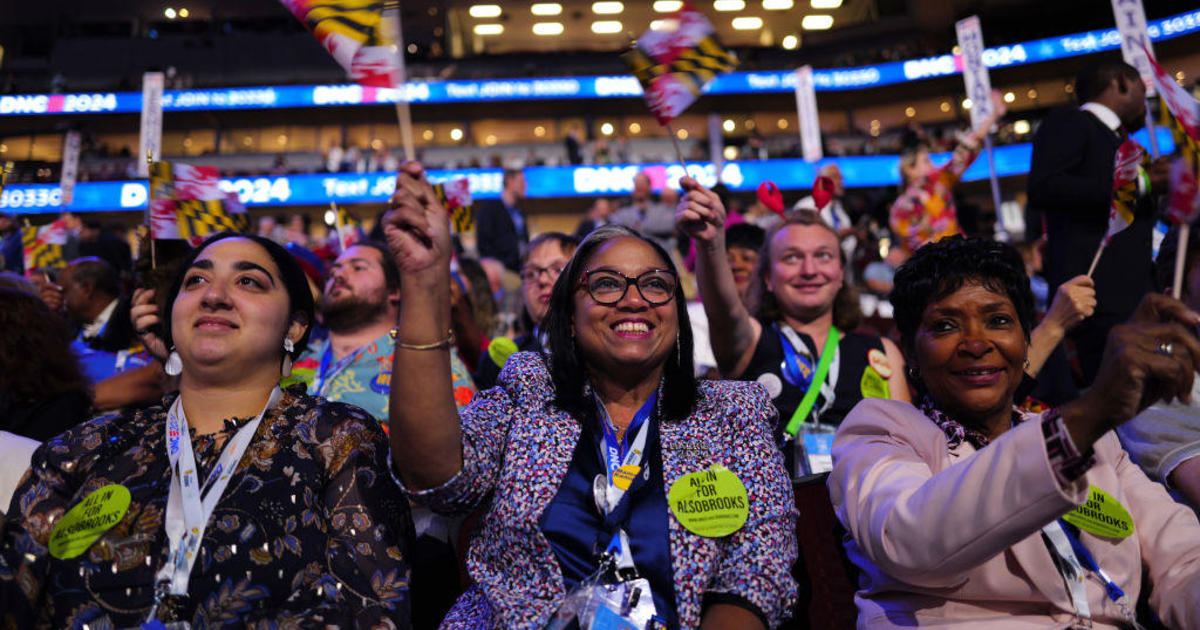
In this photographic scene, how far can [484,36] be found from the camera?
93.5 feet

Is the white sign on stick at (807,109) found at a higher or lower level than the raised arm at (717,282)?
higher

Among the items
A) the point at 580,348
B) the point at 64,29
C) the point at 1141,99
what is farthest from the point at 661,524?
the point at 64,29

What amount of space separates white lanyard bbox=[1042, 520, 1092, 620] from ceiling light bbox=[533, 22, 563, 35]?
90.2ft

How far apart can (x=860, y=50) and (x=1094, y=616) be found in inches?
1088

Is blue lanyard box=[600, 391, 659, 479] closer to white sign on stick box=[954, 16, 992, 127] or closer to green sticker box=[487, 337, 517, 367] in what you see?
green sticker box=[487, 337, 517, 367]

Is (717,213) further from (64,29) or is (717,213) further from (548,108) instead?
(64,29)

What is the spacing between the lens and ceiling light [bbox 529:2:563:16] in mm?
26031

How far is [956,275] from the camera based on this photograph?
211 cm

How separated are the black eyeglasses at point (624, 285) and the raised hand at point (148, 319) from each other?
168cm

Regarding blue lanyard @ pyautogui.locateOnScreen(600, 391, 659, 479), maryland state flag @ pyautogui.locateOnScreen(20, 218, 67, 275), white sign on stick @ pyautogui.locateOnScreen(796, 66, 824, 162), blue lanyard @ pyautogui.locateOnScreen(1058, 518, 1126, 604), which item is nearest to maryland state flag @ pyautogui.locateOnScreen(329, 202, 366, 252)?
maryland state flag @ pyautogui.locateOnScreen(20, 218, 67, 275)

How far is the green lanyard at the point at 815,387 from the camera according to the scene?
10.2 feet

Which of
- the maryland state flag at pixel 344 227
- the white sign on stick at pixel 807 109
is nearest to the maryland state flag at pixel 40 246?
the maryland state flag at pixel 344 227

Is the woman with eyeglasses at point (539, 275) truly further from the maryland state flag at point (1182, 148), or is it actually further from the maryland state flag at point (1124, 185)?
the maryland state flag at point (1182, 148)

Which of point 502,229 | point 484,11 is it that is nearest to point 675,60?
point 502,229
